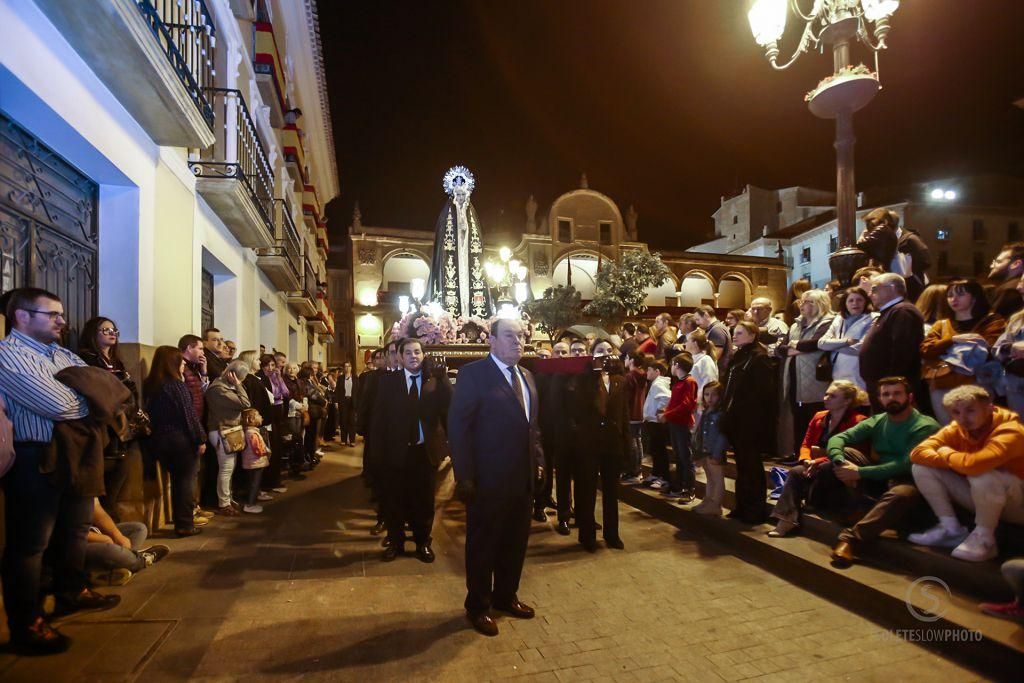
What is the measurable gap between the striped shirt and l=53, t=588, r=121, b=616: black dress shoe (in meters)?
1.23

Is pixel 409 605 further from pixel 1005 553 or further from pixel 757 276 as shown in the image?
pixel 757 276

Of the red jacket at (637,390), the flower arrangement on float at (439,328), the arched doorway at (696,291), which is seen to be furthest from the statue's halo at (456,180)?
the arched doorway at (696,291)

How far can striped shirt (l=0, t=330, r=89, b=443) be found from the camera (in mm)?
3264

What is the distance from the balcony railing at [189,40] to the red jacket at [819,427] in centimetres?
659

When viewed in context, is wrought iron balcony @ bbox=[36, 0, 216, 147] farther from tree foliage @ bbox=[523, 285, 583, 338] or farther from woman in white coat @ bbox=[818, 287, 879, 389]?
tree foliage @ bbox=[523, 285, 583, 338]

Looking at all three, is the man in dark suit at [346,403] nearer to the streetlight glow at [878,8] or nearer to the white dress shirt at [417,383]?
the white dress shirt at [417,383]

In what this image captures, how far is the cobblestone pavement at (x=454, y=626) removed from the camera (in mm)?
3178

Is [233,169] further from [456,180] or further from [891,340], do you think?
[891,340]

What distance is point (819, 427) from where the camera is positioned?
17.0 feet

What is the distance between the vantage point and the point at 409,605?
4.10m

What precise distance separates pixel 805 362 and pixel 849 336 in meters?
0.64

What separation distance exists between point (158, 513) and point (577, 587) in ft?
14.5

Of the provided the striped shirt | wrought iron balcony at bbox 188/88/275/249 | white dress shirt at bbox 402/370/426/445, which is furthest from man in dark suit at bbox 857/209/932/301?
wrought iron balcony at bbox 188/88/275/249

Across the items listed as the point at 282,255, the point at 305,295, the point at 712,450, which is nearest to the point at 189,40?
the point at 282,255
